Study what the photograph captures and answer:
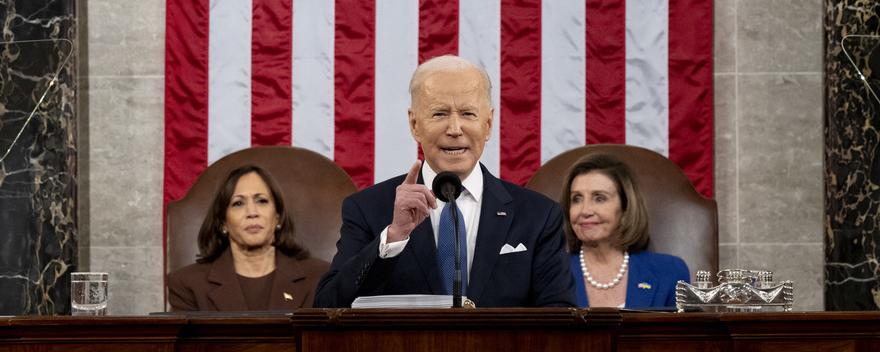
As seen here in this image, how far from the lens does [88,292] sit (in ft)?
12.8

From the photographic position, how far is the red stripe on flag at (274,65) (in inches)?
255

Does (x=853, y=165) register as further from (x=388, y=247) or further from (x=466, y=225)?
(x=388, y=247)

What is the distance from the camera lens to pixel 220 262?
17.7 ft

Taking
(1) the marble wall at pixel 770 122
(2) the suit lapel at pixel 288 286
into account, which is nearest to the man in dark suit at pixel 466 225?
(2) the suit lapel at pixel 288 286

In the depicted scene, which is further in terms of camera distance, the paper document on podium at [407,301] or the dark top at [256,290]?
the dark top at [256,290]

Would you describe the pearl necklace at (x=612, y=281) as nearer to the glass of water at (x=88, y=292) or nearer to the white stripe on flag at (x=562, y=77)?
the white stripe on flag at (x=562, y=77)

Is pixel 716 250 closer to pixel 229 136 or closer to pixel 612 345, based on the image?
pixel 229 136

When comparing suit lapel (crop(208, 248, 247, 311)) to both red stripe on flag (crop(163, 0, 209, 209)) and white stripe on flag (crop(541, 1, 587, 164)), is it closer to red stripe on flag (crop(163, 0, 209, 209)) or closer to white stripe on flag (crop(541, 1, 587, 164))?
red stripe on flag (crop(163, 0, 209, 209))

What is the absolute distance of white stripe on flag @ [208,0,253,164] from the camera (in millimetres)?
6480

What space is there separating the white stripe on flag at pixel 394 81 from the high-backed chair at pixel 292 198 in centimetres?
61

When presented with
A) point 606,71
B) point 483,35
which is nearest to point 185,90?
point 483,35

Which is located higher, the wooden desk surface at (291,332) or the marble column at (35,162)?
the marble column at (35,162)

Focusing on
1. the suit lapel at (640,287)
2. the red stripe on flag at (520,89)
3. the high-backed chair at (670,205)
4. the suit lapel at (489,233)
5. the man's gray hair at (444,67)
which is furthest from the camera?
the red stripe on flag at (520,89)

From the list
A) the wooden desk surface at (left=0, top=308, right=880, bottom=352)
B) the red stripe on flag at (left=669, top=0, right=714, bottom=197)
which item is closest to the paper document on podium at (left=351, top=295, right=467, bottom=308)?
the wooden desk surface at (left=0, top=308, right=880, bottom=352)
